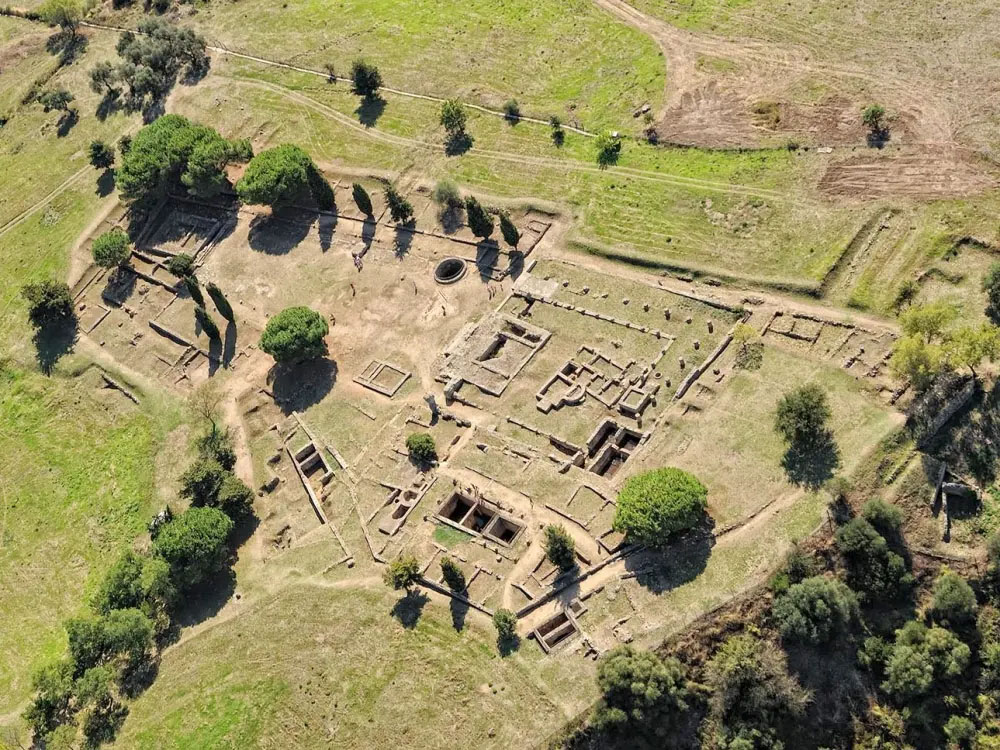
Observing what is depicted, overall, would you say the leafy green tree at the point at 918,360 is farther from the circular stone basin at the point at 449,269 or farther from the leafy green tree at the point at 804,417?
the circular stone basin at the point at 449,269

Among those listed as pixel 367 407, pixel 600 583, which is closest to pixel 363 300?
pixel 367 407

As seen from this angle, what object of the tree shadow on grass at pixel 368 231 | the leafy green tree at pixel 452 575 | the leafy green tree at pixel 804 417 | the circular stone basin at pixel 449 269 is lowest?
the leafy green tree at pixel 452 575

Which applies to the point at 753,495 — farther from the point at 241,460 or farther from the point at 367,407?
the point at 241,460

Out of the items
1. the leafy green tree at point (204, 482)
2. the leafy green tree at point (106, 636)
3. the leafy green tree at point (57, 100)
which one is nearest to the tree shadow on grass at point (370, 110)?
the leafy green tree at point (57, 100)

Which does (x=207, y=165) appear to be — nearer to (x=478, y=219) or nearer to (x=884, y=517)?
(x=478, y=219)

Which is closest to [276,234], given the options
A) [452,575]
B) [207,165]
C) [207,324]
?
[207,165]

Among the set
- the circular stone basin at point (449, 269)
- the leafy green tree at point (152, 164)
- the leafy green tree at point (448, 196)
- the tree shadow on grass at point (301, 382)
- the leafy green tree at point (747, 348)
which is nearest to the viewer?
the leafy green tree at point (747, 348)
